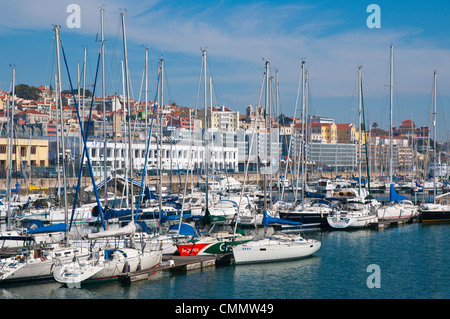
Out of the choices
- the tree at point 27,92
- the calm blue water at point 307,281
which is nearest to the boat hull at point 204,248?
the calm blue water at point 307,281

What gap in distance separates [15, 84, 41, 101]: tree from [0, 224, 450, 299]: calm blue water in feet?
412

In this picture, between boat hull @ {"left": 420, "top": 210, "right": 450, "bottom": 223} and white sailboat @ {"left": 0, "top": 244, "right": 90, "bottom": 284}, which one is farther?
boat hull @ {"left": 420, "top": 210, "right": 450, "bottom": 223}

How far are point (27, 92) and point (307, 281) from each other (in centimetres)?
13169

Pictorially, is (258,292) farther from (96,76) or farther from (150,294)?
(96,76)

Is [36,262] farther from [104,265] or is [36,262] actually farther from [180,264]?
[180,264]

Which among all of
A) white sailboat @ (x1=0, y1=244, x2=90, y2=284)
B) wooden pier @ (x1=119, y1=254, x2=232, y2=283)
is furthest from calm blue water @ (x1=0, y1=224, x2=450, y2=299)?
white sailboat @ (x1=0, y1=244, x2=90, y2=284)

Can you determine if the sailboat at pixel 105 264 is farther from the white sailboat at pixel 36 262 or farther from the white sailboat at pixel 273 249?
the white sailboat at pixel 273 249

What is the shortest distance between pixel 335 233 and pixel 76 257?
15.6m

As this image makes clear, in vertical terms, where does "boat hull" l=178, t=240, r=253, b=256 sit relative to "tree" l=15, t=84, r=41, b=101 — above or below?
below

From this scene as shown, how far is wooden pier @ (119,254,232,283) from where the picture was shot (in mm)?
17594

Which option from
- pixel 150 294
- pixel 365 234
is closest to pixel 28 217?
pixel 150 294

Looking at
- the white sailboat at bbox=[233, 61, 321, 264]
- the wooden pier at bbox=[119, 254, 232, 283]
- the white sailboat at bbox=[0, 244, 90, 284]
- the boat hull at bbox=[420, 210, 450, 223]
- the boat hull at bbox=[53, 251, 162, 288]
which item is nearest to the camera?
the boat hull at bbox=[53, 251, 162, 288]

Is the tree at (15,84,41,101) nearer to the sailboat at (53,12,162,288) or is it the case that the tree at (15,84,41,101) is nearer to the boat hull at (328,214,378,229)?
the boat hull at (328,214,378,229)
